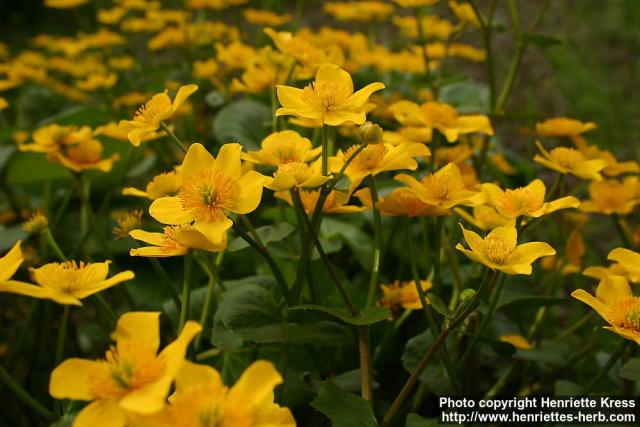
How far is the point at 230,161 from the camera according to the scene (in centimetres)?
71

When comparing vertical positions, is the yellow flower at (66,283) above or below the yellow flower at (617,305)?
above

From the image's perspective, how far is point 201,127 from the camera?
1756 millimetres

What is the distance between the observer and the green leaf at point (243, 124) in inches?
50.2

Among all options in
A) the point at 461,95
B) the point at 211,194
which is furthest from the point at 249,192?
the point at 461,95

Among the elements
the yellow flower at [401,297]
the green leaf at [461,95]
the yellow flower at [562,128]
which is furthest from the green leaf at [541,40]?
the yellow flower at [401,297]

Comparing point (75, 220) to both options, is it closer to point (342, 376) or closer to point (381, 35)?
point (342, 376)

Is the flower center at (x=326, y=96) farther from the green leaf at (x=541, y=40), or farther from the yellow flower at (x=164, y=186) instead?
the green leaf at (x=541, y=40)

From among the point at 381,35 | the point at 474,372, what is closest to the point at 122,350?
the point at 474,372

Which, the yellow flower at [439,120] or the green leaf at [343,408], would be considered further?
the yellow flower at [439,120]

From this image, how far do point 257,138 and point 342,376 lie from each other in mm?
590

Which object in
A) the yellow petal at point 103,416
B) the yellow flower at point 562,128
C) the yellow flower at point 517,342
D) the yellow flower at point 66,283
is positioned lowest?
the yellow flower at point 517,342

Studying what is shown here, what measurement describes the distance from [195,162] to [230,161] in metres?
0.04

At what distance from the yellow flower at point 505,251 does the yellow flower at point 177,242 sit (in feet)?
0.83

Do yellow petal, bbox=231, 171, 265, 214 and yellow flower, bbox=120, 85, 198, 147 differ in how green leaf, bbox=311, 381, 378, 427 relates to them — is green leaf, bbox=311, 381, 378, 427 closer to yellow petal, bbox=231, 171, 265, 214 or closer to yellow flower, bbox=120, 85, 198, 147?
yellow petal, bbox=231, 171, 265, 214
